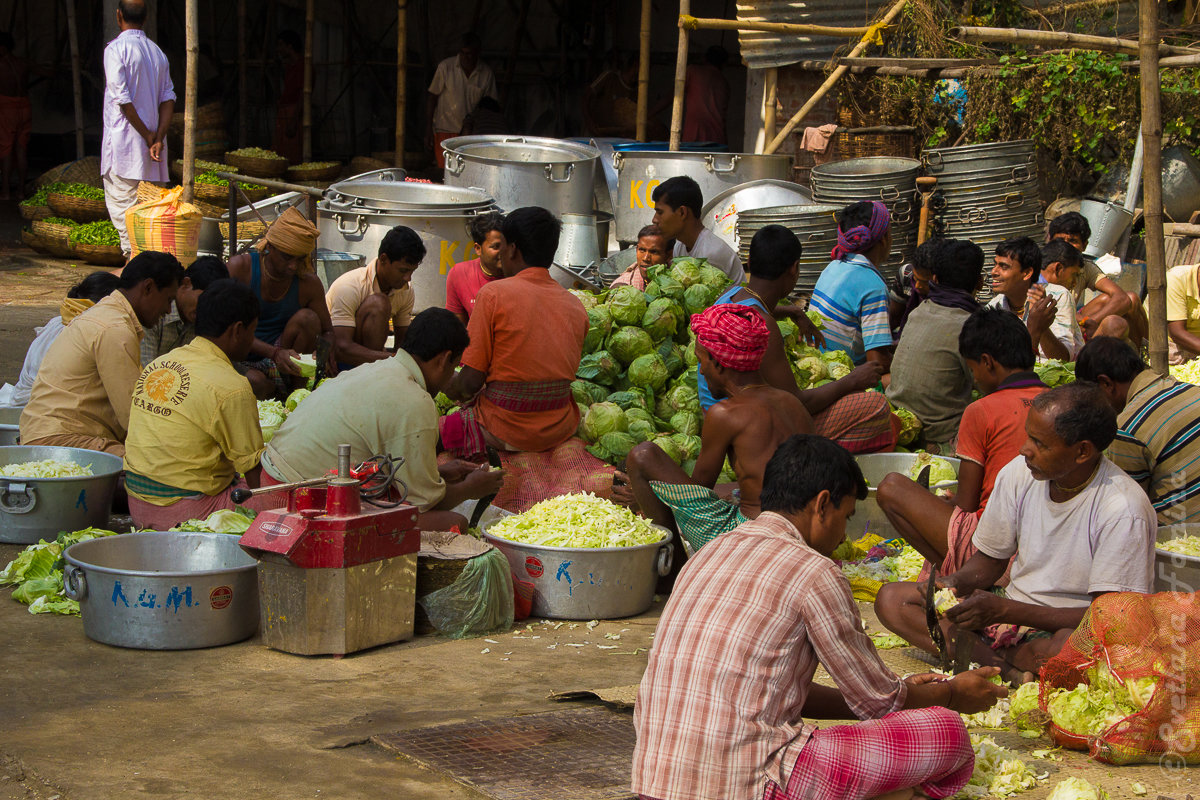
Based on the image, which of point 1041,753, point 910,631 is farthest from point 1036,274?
point 1041,753

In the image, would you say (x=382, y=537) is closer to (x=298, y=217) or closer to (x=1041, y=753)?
(x=1041, y=753)

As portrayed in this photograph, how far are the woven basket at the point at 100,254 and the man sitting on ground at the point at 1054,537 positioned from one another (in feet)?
31.9

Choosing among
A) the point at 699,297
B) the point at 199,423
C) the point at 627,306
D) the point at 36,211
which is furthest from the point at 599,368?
the point at 36,211

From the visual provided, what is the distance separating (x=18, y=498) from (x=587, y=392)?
9.04 ft

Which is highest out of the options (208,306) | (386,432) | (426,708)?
(208,306)

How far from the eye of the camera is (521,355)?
19.2 feet

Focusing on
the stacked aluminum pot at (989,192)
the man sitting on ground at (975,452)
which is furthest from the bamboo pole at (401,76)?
the man sitting on ground at (975,452)

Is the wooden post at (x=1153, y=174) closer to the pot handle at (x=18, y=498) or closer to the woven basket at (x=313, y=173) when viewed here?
the pot handle at (x=18, y=498)

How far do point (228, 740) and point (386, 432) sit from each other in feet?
4.87

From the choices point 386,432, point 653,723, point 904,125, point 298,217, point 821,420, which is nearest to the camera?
point 653,723

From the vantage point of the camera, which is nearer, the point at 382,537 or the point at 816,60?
the point at 382,537

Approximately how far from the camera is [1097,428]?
3.89 metres

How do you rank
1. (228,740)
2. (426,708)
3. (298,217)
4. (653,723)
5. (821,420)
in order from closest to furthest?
(653,723) < (228,740) < (426,708) < (821,420) < (298,217)

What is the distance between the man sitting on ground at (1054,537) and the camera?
389 cm
